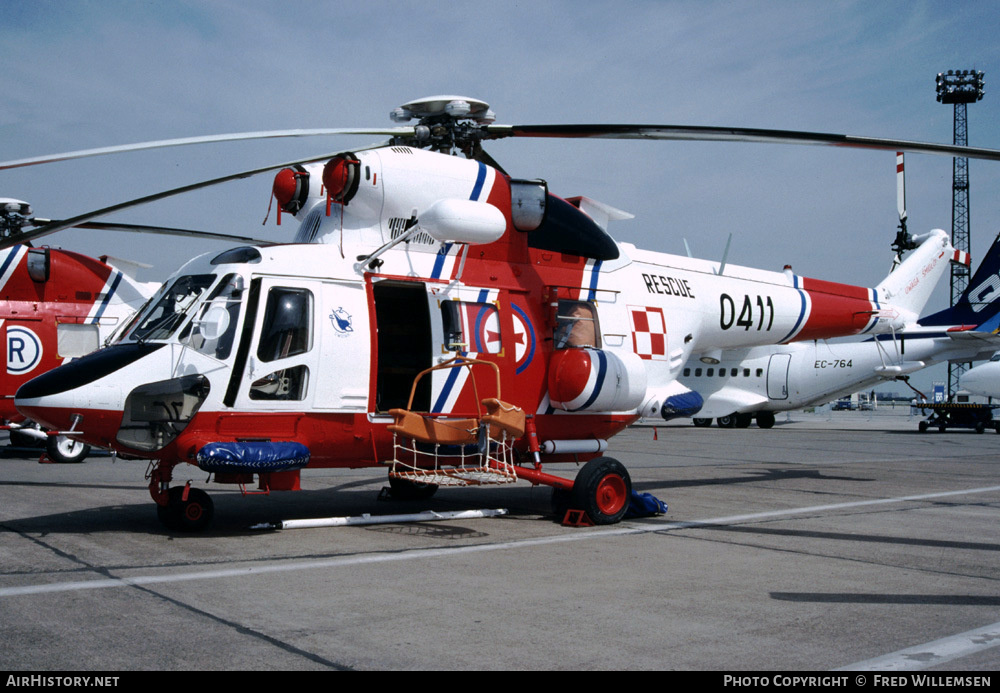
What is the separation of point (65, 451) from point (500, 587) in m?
13.2

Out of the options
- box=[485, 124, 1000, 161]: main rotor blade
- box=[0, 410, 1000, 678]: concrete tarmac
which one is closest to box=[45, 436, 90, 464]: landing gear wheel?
box=[0, 410, 1000, 678]: concrete tarmac

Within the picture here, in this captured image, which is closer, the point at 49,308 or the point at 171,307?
the point at 171,307

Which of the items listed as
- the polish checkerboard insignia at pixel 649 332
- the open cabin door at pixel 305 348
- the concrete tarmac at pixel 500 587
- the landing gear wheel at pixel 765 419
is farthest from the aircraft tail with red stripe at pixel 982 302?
the open cabin door at pixel 305 348

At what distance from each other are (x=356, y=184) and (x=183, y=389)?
275 centimetres

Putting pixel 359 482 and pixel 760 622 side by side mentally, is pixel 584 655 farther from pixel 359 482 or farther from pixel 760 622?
pixel 359 482

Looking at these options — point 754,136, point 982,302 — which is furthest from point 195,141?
point 982,302

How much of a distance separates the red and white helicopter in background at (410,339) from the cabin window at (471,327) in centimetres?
2

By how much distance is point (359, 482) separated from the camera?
14023mm

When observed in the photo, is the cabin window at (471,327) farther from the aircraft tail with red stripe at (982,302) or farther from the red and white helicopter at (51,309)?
the aircraft tail with red stripe at (982,302)

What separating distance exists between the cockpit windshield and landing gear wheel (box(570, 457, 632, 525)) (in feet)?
14.4

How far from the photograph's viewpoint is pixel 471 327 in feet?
31.6

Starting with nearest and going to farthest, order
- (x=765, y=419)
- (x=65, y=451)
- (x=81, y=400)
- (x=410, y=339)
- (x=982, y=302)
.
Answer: (x=81, y=400), (x=410, y=339), (x=65, y=451), (x=982, y=302), (x=765, y=419)

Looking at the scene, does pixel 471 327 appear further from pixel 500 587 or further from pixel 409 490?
pixel 500 587

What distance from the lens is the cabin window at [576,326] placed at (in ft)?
34.0
